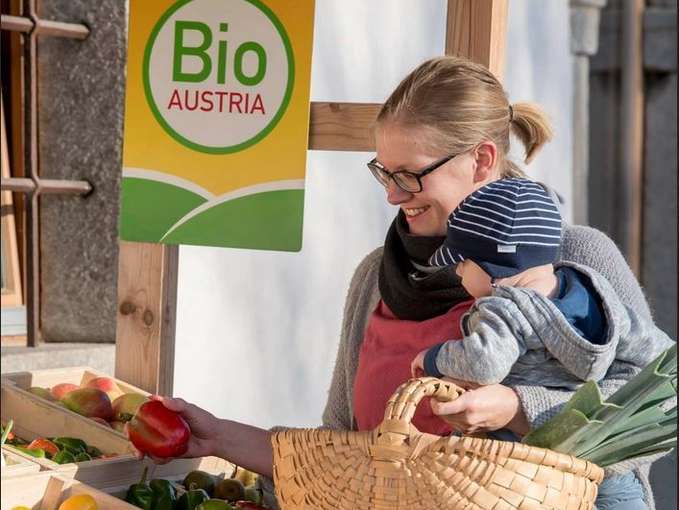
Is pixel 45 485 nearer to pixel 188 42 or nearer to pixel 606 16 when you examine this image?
pixel 188 42

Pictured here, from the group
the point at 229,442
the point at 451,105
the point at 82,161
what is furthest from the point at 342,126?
the point at 82,161

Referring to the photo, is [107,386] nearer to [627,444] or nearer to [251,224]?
→ [251,224]

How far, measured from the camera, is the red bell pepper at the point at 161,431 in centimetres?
246

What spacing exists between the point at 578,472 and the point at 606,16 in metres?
6.76

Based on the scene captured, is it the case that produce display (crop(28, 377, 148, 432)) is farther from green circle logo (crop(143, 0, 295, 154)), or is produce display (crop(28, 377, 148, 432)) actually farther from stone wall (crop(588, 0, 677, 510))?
stone wall (crop(588, 0, 677, 510))

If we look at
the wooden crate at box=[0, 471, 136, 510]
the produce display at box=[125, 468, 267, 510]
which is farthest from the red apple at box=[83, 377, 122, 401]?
the wooden crate at box=[0, 471, 136, 510]

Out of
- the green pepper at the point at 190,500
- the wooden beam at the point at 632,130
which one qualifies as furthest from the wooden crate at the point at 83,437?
the wooden beam at the point at 632,130

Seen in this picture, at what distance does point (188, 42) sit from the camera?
109 inches

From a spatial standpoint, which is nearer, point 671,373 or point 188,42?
point 671,373

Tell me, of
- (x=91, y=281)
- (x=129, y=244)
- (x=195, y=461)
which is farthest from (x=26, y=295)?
(x=195, y=461)

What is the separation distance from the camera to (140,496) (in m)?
2.44

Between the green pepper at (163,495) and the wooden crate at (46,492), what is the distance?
0.13 meters

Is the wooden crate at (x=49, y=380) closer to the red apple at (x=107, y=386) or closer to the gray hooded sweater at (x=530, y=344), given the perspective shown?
the red apple at (x=107, y=386)

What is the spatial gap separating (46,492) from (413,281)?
30.7 inches
